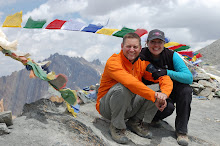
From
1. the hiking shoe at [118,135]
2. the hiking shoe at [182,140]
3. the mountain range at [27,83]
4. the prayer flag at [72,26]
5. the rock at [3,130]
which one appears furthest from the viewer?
the mountain range at [27,83]

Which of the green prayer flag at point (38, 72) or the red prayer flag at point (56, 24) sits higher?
the red prayer flag at point (56, 24)

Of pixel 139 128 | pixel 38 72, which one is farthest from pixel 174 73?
pixel 38 72

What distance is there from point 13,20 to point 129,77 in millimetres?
2052

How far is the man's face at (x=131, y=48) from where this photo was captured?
266cm

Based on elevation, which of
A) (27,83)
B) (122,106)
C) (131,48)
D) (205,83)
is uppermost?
(131,48)

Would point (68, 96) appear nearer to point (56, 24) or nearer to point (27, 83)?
point (56, 24)

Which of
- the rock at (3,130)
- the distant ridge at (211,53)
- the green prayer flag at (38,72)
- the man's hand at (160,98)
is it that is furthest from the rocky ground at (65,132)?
the distant ridge at (211,53)

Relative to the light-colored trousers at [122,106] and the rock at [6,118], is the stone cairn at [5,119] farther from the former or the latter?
the light-colored trousers at [122,106]

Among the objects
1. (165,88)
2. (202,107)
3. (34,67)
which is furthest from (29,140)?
(202,107)

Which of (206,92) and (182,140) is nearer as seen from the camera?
(182,140)

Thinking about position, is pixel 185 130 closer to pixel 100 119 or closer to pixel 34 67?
pixel 100 119

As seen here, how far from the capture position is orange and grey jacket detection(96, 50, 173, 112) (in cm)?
250

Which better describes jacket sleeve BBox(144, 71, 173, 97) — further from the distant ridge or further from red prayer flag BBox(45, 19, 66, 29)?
the distant ridge

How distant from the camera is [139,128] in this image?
297 centimetres
